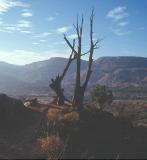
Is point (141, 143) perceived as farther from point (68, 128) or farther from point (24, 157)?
point (24, 157)

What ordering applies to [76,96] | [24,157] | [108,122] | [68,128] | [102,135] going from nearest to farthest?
[24,157], [68,128], [102,135], [108,122], [76,96]

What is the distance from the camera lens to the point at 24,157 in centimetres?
1552

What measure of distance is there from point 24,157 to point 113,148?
6.59 meters

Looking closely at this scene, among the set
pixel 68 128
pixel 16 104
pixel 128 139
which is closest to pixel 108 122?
pixel 128 139

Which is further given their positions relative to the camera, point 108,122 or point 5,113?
point 108,122

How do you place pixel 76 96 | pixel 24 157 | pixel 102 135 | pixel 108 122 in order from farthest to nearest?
pixel 76 96 < pixel 108 122 < pixel 102 135 < pixel 24 157

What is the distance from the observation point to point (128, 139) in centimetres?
2167

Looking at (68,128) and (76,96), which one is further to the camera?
(76,96)

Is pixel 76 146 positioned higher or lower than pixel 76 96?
lower

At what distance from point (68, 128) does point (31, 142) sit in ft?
8.77

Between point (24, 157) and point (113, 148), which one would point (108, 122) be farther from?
point (24, 157)

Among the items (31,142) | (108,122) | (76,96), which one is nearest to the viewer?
(31,142)

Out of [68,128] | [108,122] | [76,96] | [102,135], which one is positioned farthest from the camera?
[76,96]

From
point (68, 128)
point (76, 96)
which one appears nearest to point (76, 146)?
point (68, 128)
